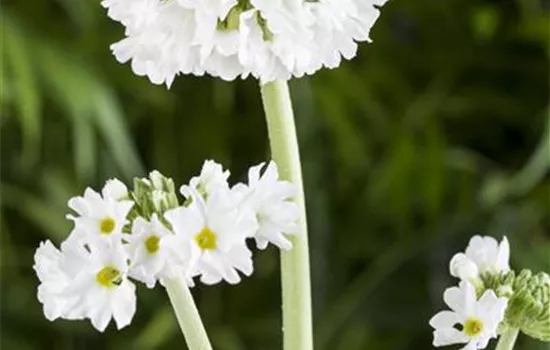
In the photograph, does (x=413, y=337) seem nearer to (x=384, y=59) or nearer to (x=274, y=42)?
(x=384, y=59)

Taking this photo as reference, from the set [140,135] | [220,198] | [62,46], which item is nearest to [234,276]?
[220,198]

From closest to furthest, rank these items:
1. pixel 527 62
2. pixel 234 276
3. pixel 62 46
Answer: pixel 234 276 < pixel 62 46 < pixel 527 62

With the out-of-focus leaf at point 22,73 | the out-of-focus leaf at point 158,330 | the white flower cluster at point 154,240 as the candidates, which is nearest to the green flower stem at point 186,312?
the white flower cluster at point 154,240

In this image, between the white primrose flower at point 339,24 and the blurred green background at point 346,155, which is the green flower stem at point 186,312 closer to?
the white primrose flower at point 339,24

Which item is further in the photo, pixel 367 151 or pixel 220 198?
pixel 367 151

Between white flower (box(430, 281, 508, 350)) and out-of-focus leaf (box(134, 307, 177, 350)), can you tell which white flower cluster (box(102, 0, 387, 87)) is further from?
out-of-focus leaf (box(134, 307, 177, 350))

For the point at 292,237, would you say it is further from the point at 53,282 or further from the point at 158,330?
the point at 158,330
